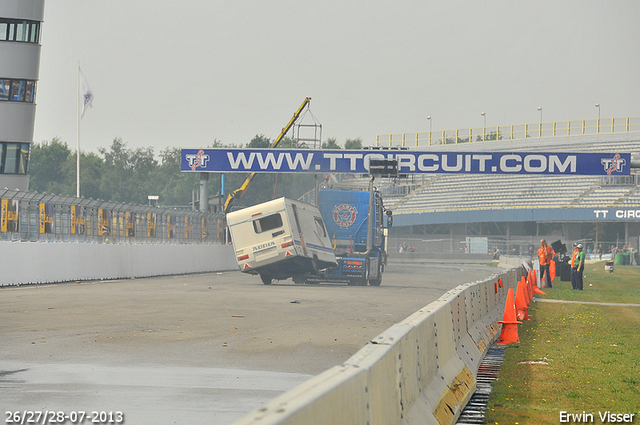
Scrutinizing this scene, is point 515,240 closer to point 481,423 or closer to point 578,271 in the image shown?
point 578,271

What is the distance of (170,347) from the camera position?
37.8ft

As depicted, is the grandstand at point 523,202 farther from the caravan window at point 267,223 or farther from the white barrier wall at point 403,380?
the white barrier wall at point 403,380

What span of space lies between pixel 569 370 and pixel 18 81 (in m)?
34.9

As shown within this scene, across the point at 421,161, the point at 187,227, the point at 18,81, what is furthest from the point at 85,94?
the point at 421,161

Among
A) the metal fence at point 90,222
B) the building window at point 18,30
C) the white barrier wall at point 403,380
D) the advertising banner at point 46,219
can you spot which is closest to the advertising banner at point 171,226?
the metal fence at point 90,222

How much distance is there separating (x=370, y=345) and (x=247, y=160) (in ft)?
126

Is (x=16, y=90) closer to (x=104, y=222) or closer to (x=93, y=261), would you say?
(x=104, y=222)

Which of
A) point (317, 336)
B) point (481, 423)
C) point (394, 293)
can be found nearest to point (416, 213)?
point (394, 293)

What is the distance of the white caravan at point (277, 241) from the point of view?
91.1 ft

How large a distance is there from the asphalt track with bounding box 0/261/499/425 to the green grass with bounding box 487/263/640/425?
216cm

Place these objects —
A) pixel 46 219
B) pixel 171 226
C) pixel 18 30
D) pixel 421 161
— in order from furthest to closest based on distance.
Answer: pixel 421 161, pixel 18 30, pixel 171 226, pixel 46 219

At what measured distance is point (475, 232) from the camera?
85.1 m

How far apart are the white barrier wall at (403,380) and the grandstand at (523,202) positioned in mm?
64500

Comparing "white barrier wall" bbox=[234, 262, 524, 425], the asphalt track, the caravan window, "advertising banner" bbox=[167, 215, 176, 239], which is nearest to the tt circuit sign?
"advertising banner" bbox=[167, 215, 176, 239]
